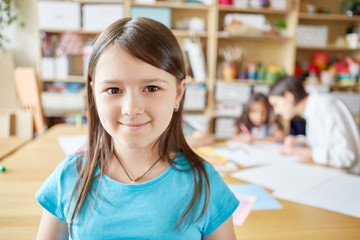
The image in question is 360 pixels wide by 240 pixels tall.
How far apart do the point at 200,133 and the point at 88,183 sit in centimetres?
114

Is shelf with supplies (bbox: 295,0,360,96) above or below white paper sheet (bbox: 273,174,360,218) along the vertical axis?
above

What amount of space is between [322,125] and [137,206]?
1.45 m

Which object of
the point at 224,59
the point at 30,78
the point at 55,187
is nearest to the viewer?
the point at 55,187

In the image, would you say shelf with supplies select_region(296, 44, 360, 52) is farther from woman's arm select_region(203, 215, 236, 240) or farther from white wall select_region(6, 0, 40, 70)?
woman's arm select_region(203, 215, 236, 240)

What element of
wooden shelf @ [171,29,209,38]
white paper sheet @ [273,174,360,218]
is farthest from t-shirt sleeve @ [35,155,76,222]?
wooden shelf @ [171,29,209,38]

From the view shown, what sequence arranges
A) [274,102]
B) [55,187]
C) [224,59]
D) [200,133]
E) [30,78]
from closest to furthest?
[55,187], [200,133], [274,102], [30,78], [224,59]

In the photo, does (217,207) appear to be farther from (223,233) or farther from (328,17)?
(328,17)

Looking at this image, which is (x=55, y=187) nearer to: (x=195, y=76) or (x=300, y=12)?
(x=195, y=76)

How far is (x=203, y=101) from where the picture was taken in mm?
3266

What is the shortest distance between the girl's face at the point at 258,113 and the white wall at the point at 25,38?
2.20 meters

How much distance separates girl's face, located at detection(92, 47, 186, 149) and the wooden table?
3.57ft

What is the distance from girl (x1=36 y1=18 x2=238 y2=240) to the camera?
579 mm

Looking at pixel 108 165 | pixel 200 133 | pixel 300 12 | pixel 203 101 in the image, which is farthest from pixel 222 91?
pixel 108 165

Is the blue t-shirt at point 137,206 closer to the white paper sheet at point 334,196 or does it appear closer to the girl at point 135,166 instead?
the girl at point 135,166
